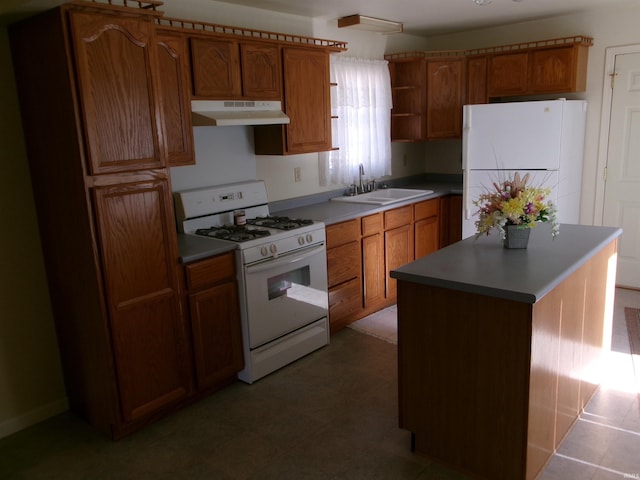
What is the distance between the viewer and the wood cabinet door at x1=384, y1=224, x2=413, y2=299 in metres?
4.39

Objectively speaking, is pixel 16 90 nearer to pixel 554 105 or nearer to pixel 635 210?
pixel 554 105

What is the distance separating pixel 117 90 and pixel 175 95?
0.58 metres

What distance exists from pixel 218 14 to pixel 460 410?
289 centimetres

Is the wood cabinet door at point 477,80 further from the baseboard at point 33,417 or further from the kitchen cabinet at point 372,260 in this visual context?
the baseboard at point 33,417

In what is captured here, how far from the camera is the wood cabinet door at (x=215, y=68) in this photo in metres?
3.12

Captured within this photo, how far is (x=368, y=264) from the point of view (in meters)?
4.21

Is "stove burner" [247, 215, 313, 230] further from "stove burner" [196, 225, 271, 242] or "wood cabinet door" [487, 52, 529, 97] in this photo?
"wood cabinet door" [487, 52, 529, 97]

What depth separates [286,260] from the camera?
3318 mm

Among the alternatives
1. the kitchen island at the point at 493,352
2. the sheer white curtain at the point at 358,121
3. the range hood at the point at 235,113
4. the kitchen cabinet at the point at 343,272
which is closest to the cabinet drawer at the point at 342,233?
the kitchen cabinet at the point at 343,272

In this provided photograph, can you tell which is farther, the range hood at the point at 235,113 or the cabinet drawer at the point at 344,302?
the cabinet drawer at the point at 344,302

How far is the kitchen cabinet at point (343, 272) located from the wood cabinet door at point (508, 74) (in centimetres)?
203

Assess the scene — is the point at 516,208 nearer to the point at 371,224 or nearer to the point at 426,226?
the point at 371,224

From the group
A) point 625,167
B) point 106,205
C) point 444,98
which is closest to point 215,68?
point 106,205

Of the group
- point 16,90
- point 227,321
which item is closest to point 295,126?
point 227,321
